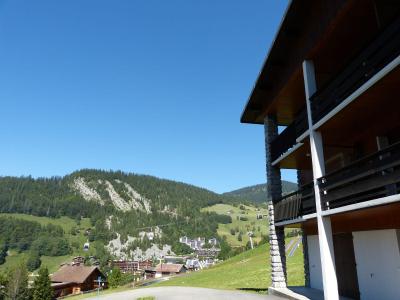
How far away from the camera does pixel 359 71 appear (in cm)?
1158

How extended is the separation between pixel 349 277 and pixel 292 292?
302cm

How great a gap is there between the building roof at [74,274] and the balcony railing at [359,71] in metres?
89.0

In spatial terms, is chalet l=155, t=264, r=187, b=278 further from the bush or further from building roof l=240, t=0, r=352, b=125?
building roof l=240, t=0, r=352, b=125

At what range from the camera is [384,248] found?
1334cm

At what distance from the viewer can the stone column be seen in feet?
62.3

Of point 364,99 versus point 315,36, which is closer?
point 364,99

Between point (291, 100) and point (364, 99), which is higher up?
point (291, 100)

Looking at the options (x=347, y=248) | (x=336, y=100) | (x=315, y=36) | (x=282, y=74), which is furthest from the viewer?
(x=282, y=74)

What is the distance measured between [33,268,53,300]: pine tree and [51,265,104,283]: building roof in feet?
69.7

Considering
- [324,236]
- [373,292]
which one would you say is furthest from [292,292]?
[324,236]

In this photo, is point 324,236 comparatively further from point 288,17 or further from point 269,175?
point 288,17

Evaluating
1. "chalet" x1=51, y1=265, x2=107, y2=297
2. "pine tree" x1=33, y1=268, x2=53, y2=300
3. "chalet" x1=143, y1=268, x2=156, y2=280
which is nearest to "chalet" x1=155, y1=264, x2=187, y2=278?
"chalet" x1=143, y1=268, x2=156, y2=280

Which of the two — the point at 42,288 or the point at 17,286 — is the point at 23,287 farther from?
the point at 42,288

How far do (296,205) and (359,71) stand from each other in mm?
7182
